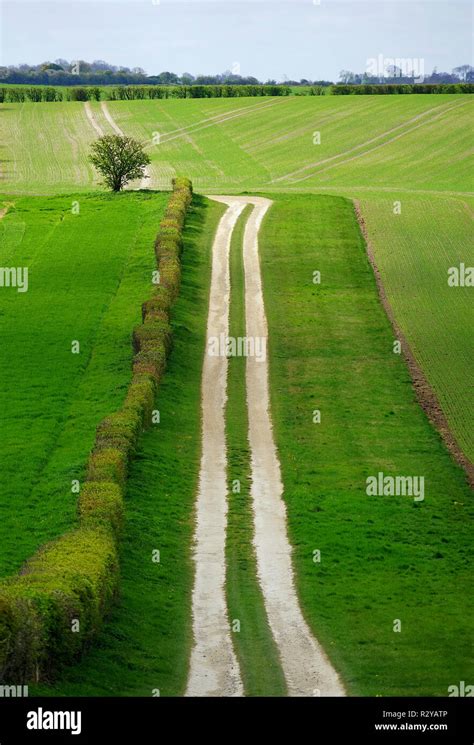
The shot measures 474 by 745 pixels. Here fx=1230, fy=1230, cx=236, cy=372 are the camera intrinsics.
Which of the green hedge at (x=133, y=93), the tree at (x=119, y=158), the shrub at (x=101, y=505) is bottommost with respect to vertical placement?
the shrub at (x=101, y=505)

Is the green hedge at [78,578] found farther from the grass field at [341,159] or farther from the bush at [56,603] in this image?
the grass field at [341,159]

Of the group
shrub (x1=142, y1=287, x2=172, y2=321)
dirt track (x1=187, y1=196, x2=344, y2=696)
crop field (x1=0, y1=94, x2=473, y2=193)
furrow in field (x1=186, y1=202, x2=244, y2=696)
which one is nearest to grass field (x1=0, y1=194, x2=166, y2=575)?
shrub (x1=142, y1=287, x2=172, y2=321)

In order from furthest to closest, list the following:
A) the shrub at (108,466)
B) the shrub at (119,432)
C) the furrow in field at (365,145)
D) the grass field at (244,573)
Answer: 1. the furrow in field at (365,145)
2. the shrub at (119,432)
3. the shrub at (108,466)
4. the grass field at (244,573)

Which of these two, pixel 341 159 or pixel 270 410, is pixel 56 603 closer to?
pixel 270 410

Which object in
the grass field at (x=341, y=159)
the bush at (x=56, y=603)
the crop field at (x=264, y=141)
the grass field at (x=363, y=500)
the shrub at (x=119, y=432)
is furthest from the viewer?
the crop field at (x=264, y=141)

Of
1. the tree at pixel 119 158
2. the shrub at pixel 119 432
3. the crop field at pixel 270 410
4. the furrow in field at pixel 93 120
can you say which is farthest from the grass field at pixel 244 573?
the furrow in field at pixel 93 120

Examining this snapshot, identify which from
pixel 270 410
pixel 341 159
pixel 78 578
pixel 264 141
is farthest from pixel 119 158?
pixel 78 578

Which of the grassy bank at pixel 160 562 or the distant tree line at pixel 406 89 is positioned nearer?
the grassy bank at pixel 160 562

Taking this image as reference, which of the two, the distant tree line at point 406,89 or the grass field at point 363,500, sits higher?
the distant tree line at point 406,89

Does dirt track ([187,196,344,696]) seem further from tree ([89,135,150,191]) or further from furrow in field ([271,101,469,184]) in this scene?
furrow in field ([271,101,469,184])
